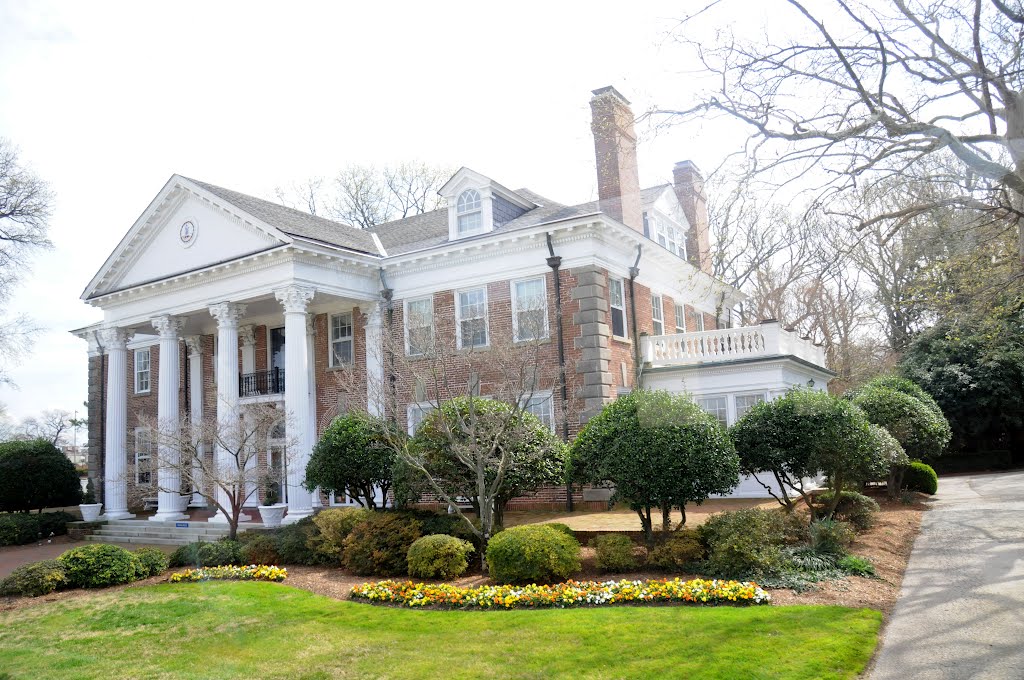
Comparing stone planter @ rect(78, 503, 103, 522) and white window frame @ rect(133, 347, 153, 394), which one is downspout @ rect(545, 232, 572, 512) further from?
white window frame @ rect(133, 347, 153, 394)

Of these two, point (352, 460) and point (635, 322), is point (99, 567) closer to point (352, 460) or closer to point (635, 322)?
point (352, 460)

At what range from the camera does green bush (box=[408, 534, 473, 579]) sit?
12070 millimetres

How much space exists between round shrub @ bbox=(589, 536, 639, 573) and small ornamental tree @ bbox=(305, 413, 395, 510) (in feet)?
18.9

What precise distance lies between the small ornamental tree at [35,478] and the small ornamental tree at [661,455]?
20795 millimetres

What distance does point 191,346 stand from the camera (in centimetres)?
2733

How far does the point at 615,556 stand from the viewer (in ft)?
37.7

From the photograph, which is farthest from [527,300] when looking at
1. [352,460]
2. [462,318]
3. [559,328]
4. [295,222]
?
[295,222]

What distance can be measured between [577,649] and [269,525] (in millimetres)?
12681

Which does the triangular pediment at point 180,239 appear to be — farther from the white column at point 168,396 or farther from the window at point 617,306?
the window at point 617,306

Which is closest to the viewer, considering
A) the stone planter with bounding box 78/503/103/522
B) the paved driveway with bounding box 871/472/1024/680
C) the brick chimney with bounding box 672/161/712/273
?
the paved driveway with bounding box 871/472/1024/680

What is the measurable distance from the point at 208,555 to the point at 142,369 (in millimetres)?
18106

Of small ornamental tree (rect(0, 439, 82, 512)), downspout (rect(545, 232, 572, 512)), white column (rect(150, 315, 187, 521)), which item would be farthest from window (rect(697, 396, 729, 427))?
small ornamental tree (rect(0, 439, 82, 512))

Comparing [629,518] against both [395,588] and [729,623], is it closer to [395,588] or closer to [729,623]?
[395,588]

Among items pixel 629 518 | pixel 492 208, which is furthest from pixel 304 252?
pixel 629 518
